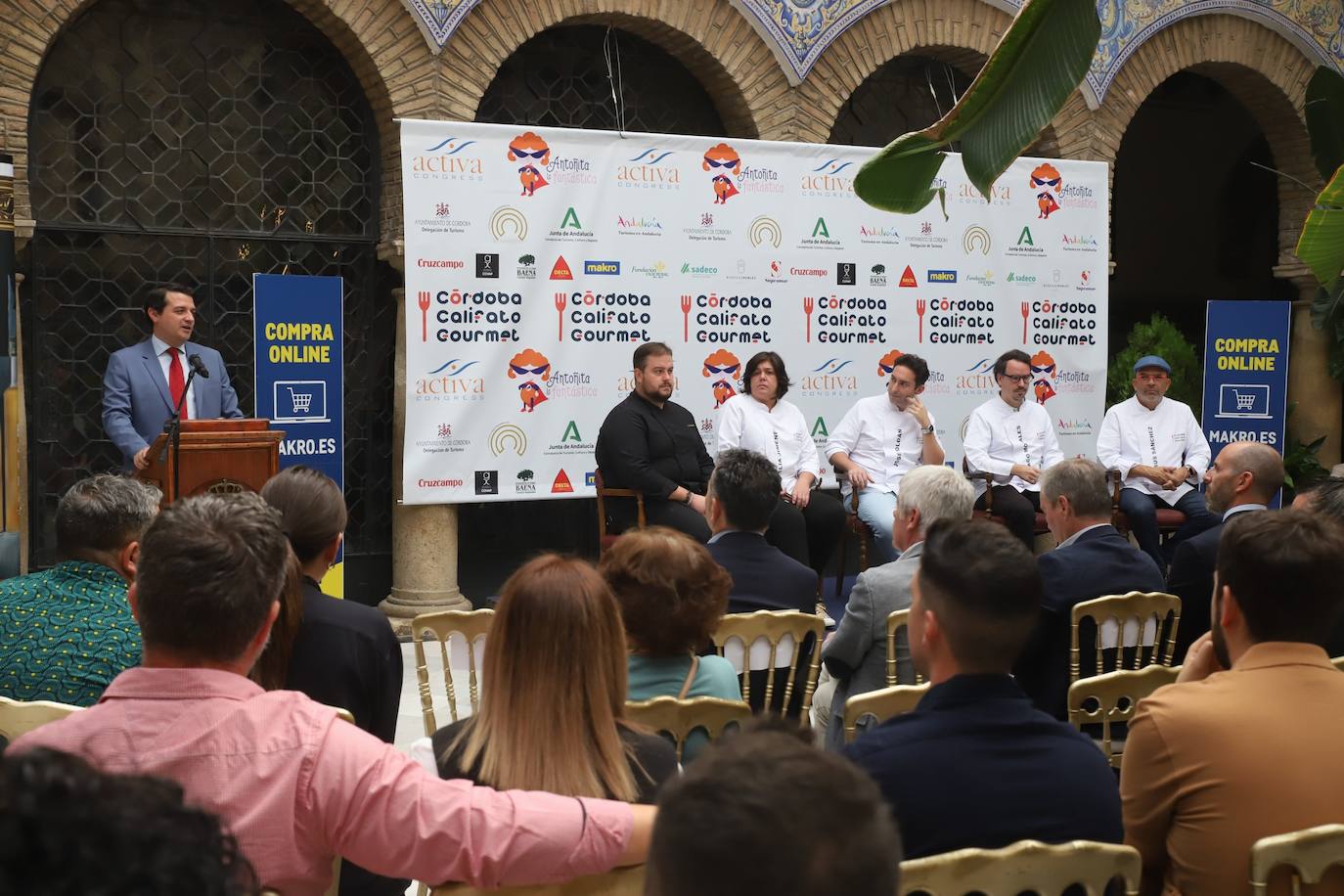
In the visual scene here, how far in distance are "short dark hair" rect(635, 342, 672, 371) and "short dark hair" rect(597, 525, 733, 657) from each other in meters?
4.26

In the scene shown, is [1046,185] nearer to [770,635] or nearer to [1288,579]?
[770,635]

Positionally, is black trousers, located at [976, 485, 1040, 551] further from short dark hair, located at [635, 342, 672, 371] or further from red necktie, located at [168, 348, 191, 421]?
red necktie, located at [168, 348, 191, 421]

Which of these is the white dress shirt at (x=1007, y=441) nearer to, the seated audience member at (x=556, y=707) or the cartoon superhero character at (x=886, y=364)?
the cartoon superhero character at (x=886, y=364)

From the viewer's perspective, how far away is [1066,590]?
3.86 meters

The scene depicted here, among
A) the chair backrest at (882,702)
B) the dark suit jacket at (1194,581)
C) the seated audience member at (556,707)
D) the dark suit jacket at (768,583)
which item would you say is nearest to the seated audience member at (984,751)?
the seated audience member at (556,707)

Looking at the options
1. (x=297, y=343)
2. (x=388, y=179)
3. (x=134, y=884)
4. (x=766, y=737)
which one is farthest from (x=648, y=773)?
(x=388, y=179)

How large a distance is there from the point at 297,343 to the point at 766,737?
19.7 ft

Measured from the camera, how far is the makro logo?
6.90m

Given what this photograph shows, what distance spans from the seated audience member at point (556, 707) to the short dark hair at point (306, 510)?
1.15m

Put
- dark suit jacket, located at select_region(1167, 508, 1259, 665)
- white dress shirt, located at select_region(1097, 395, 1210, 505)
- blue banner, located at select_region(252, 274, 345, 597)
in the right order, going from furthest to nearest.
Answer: white dress shirt, located at select_region(1097, 395, 1210, 505) < blue banner, located at select_region(252, 274, 345, 597) < dark suit jacket, located at select_region(1167, 508, 1259, 665)

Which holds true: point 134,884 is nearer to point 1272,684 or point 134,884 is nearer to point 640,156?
point 1272,684

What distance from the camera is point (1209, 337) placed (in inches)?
362

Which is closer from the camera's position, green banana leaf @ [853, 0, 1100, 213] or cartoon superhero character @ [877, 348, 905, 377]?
green banana leaf @ [853, 0, 1100, 213]

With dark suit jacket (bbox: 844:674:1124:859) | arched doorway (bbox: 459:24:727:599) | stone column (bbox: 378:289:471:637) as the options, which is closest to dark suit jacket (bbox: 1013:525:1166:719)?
dark suit jacket (bbox: 844:674:1124:859)
